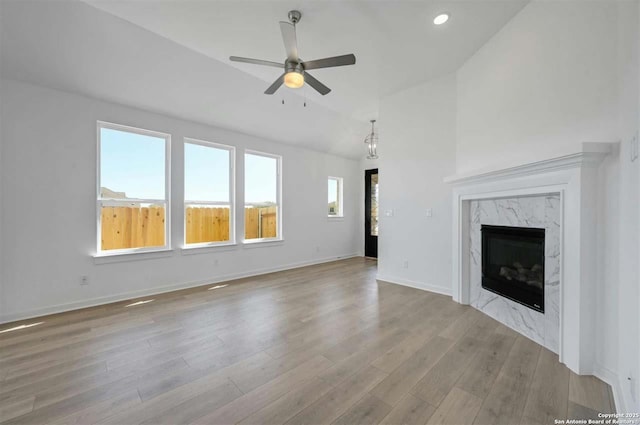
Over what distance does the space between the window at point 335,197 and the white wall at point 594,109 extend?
4.23m

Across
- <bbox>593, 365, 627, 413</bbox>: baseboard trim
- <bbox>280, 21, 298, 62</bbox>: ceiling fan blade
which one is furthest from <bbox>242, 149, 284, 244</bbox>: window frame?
<bbox>593, 365, 627, 413</bbox>: baseboard trim

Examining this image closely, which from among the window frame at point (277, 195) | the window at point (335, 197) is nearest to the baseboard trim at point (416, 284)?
the window frame at point (277, 195)

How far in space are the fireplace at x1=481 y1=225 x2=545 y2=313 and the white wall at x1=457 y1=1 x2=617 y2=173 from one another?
0.81 meters

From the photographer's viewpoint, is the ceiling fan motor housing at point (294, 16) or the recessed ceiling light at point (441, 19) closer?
the ceiling fan motor housing at point (294, 16)

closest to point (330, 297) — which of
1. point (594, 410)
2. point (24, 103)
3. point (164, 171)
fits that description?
point (594, 410)

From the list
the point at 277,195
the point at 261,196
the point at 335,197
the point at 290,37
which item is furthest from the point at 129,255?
the point at 335,197

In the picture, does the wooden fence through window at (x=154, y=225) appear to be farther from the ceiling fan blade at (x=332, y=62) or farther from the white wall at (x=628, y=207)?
the white wall at (x=628, y=207)

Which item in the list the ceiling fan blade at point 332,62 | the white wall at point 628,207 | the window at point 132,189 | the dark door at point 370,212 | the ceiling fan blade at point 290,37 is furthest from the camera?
the dark door at point 370,212

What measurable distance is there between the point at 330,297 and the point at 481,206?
7.65 feet

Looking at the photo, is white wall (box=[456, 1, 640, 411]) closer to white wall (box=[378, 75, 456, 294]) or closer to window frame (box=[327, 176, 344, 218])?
white wall (box=[378, 75, 456, 294])

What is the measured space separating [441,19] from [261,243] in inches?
173

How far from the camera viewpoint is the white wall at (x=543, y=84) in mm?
1981

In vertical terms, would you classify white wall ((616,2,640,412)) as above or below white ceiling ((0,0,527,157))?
below

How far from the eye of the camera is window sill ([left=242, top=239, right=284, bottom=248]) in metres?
5.06
